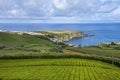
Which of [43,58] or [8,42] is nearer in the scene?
[43,58]

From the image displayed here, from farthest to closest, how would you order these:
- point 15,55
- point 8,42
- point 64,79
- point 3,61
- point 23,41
Result: point 23,41 < point 8,42 < point 15,55 < point 3,61 < point 64,79

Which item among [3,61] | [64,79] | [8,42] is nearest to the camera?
[64,79]

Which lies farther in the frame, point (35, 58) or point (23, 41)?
point (23, 41)

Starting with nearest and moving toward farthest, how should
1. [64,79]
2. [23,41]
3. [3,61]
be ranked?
[64,79] < [3,61] < [23,41]

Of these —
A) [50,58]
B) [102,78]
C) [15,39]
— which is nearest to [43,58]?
[50,58]

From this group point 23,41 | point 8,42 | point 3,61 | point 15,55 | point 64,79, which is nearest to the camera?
point 64,79

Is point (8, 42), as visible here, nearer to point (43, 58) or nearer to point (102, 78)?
point (43, 58)

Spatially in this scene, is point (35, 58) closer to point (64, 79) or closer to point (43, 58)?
point (43, 58)

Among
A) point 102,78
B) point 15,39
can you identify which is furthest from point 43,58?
point 15,39
